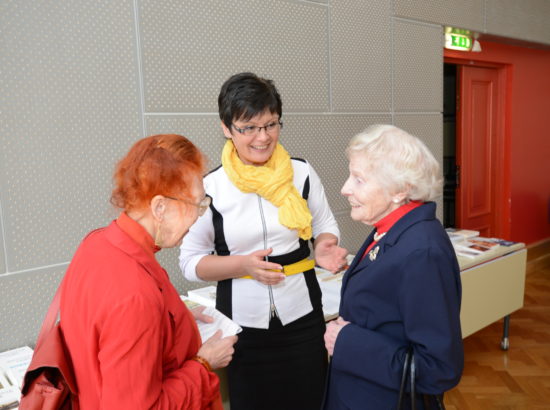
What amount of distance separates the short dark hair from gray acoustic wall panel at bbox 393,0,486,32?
2.37 meters

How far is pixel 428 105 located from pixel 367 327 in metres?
3.05

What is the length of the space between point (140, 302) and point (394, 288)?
67 centimetres

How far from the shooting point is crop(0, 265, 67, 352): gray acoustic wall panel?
2.03 m

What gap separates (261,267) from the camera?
67.6 inches

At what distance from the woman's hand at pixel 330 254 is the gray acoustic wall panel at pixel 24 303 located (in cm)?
116

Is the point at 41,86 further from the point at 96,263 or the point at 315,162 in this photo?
the point at 315,162

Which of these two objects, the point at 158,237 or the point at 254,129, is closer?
the point at 158,237

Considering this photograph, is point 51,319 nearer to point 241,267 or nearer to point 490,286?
point 241,267

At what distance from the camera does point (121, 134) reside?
229 cm

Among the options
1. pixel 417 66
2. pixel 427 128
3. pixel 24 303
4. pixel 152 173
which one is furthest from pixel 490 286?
pixel 152 173

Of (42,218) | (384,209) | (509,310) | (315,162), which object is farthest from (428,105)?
(42,218)

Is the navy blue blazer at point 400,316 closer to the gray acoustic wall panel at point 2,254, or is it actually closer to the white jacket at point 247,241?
the white jacket at point 247,241

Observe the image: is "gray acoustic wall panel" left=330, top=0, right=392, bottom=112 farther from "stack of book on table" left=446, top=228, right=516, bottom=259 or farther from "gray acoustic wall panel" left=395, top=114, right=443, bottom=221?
"stack of book on table" left=446, top=228, right=516, bottom=259

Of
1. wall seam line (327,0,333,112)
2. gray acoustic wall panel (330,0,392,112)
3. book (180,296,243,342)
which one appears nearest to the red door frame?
gray acoustic wall panel (330,0,392,112)
